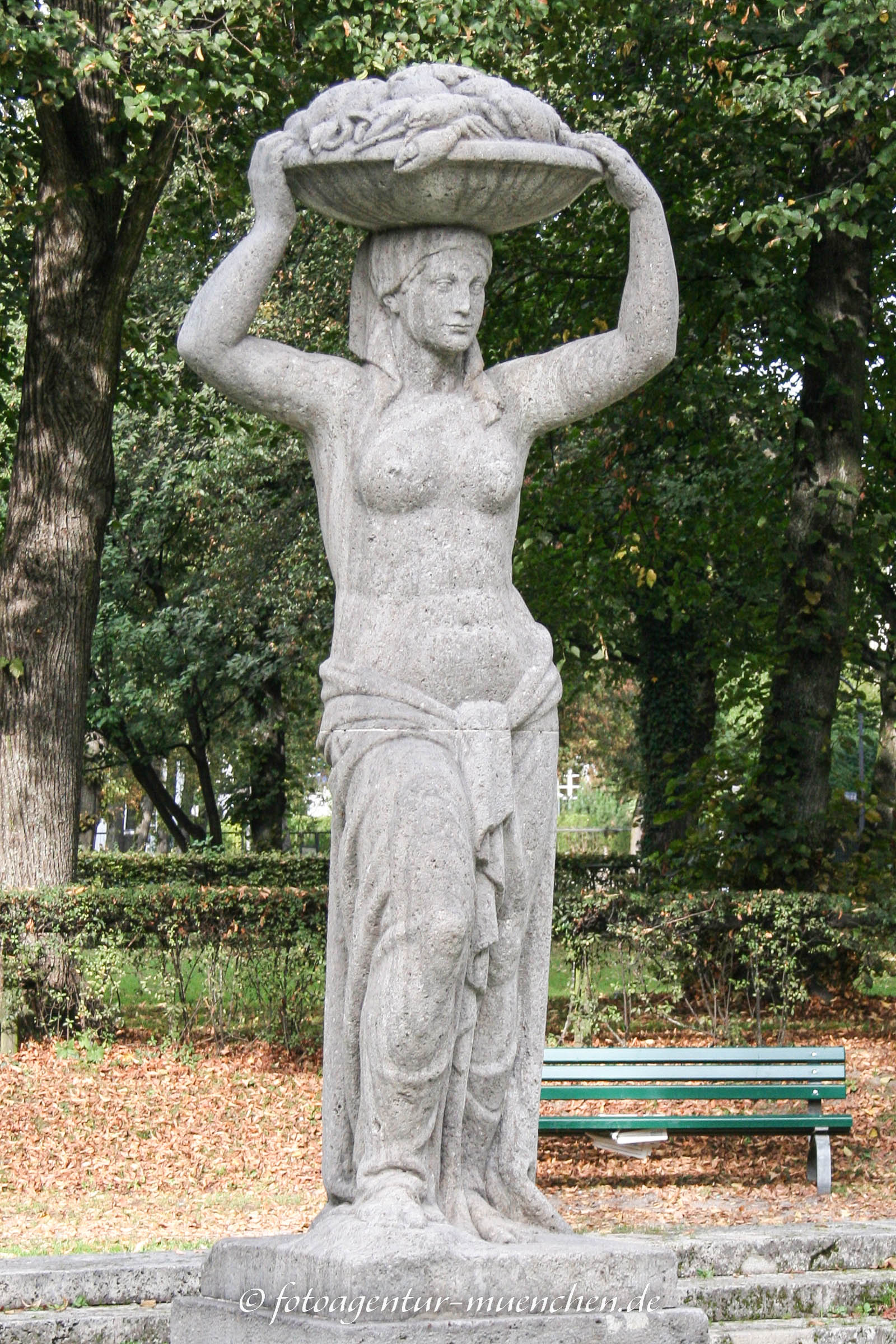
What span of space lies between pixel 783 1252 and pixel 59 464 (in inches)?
319

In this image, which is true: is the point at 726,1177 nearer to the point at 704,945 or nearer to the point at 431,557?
the point at 704,945

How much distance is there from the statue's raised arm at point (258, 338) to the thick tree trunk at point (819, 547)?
934 centimetres

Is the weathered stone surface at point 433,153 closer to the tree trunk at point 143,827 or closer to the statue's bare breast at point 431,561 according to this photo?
the statue's bare breast at point 431,561

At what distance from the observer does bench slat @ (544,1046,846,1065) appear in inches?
358

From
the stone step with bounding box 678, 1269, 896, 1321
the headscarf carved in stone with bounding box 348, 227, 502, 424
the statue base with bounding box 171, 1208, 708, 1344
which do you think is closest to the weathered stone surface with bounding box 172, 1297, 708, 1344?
the statue base with bounding box 171, 1208, 708, 1344

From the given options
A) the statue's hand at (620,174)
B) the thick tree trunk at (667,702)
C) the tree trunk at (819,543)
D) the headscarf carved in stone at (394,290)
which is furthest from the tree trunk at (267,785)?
the statue's hand at (620,174)

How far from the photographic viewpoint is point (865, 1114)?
1102 centimetres

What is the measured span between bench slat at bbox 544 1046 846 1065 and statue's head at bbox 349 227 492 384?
5015 millimetres

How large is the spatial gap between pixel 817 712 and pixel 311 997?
4.72 meters

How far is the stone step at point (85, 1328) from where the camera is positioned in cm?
505

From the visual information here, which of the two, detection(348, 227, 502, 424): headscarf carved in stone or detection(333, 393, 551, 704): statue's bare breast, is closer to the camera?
detection(333, 393, 551, 704): statue's bare breast

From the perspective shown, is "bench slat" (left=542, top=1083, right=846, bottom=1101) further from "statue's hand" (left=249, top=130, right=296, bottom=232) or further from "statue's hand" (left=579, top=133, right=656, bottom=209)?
"statue's hand" (left=249, top=130, right=296, bottom=232)

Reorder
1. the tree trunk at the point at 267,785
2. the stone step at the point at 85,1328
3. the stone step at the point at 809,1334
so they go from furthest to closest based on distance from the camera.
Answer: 1. the tree trunk at the point at 267,785
2. the stone step at the point at 809,1334
3. the stone step at the point at 85,1328

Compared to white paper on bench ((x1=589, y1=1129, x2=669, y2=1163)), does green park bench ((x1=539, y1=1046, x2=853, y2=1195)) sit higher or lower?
higher
